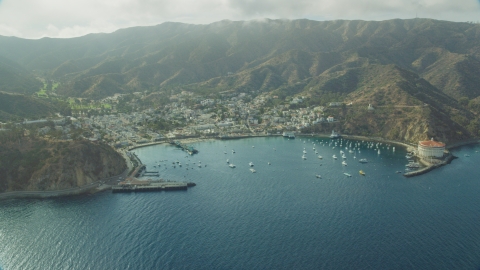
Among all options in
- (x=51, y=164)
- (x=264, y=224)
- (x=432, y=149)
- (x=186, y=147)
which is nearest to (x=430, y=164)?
(x=432, y=149)

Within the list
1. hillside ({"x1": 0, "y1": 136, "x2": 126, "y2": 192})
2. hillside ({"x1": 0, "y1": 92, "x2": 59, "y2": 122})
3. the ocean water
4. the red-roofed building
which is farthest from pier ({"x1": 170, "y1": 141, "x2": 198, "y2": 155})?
the red-roofed building

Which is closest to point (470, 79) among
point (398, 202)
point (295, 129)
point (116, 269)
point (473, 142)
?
point (473, 142)

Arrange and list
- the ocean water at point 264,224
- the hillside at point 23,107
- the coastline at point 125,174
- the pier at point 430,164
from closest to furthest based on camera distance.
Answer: the ocean water at point 264,224, the coastline at point 125,174, the pier at point 430,164, the hillside at point 23,107

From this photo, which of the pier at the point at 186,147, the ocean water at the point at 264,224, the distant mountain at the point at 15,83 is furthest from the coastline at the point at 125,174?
the distant mountain at the point at 15,83

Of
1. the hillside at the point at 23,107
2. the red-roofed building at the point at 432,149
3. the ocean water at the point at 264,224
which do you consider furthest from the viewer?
the hillside at the point at 23,107

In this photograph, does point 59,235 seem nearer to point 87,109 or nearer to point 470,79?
point 87,109

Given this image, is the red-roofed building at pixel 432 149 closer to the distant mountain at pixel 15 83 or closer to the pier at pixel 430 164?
the pier at pixel 430 164

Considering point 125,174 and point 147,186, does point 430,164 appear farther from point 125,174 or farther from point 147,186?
point 125,174
